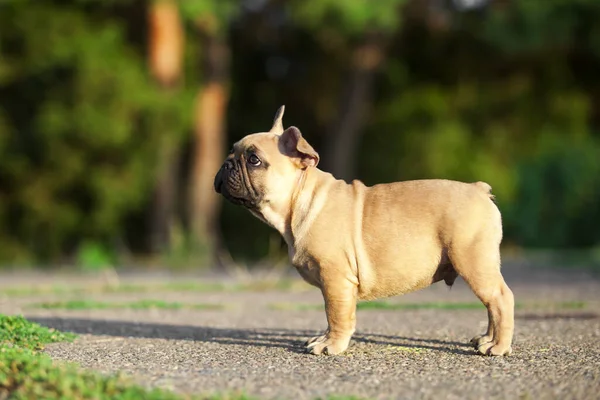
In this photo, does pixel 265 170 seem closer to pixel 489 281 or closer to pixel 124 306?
pixel 489 281

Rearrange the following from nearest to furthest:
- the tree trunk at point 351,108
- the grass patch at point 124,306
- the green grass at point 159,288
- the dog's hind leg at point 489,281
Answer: the dog's hind leg at point 489,281
the grass patch at point 124,306
the green grass at point 159,288
the tree trunk at point 351,108

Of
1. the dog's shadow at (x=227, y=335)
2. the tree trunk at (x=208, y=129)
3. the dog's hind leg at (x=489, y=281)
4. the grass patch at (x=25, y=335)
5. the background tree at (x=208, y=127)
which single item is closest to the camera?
the dog's hind leg at (x=489, y=281)

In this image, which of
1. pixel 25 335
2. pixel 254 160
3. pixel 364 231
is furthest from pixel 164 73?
pixel 364 231

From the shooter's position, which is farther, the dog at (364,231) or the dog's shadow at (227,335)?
the dog's shadow at (227,335)

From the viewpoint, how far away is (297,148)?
222 inches

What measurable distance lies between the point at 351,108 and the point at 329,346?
56.8ft

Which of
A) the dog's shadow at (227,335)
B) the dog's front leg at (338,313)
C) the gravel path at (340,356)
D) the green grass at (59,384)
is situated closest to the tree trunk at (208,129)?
the gravel path at (340,356)

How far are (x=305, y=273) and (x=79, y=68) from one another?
15001mm

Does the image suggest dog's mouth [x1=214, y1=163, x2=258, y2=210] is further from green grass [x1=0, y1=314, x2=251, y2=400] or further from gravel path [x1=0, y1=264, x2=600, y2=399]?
green grass [x1=0, y1=314, x2=251, y2=400]

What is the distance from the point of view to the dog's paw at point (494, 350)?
5543 mm

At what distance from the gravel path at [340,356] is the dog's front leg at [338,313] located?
0.11 meters

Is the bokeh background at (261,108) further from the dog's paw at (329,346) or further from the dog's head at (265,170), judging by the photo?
the dog's paw at (329,346)

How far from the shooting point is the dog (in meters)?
5.54

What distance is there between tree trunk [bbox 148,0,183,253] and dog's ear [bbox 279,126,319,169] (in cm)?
1464
